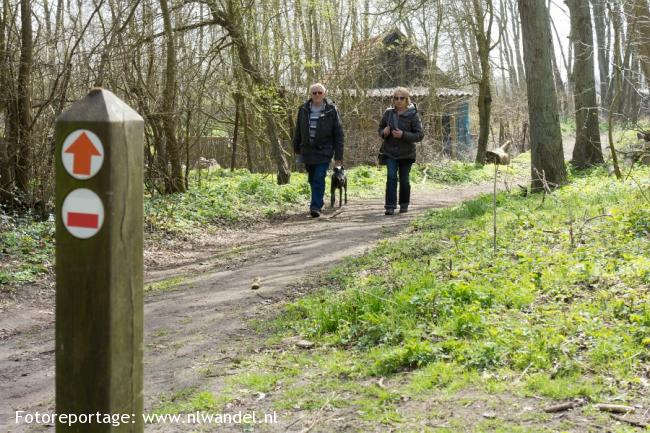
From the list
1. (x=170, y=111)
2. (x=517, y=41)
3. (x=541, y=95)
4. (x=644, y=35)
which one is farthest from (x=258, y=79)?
(x=517, y=41)

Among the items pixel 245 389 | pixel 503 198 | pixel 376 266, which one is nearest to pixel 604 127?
pixel 503 198

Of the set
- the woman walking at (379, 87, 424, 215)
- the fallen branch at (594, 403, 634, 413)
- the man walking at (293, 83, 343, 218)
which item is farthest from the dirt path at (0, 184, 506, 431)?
the fallen branch at (594, 403, 634, 413)

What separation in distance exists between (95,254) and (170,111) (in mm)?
11745

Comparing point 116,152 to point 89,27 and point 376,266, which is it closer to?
point 376,266

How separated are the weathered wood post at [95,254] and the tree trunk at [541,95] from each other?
10.4 meters

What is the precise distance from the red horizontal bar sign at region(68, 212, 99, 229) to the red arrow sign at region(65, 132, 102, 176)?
0.16 metres

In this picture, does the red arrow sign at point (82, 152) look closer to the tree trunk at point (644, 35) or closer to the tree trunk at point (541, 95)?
the tree trunk at point (541, 95)

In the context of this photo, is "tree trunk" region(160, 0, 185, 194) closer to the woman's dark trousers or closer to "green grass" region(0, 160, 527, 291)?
"green grass" region(0, 160, 527, 291)

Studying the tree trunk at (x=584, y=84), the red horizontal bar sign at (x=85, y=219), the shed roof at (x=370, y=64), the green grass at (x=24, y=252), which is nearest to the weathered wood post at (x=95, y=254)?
the red horizontal bar sign at (x=85, y=219)

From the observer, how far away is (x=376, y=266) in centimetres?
804

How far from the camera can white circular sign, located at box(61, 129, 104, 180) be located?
2.79 metres

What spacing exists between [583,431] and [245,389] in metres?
2.18

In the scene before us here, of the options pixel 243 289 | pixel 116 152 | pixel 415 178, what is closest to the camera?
pixel 116 152

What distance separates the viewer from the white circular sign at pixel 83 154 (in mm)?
2791
